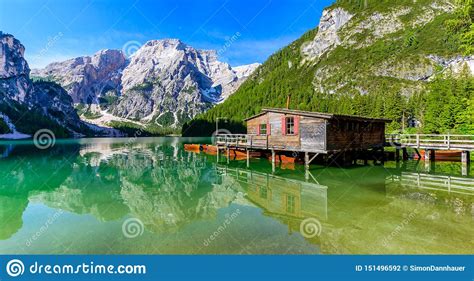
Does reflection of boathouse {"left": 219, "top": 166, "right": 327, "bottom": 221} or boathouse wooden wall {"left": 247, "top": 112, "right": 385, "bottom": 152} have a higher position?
boathouse wooden wall {"left": 247, "top": 112, "right": 385, "bottom": 152}

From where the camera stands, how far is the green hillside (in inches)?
2793

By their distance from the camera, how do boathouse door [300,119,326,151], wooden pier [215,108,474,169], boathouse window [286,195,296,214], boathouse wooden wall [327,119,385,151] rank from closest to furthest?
boathouse window [286,195,296,214]
boathouse door [300,119,326,151]
wooden pier [215,108,474,169]
boathouse wooden wall [327,119,385,151]

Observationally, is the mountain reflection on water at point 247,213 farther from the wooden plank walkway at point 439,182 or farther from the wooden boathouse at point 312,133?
the wooden boathouse at point 312,133

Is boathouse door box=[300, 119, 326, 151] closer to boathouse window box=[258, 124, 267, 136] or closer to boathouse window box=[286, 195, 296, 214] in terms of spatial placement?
boathouse window box=[258, 124, 267, 136]

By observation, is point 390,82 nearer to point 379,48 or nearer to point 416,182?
point 379,48

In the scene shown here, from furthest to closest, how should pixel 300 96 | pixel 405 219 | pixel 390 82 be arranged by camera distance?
pixel 300 96, pixel 390 82, pixel 405 219

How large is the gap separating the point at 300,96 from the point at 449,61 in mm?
66135

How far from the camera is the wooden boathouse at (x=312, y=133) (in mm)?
26984

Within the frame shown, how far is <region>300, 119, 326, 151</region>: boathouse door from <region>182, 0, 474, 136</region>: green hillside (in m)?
35.4

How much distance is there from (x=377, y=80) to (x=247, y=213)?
131 meters

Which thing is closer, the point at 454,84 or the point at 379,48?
the point at 454,84

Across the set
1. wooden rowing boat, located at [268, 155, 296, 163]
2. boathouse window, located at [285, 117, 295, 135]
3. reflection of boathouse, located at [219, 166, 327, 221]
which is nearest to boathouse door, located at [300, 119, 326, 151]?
boathouse window, located at [285, 117, 295, 135]
